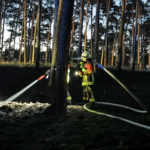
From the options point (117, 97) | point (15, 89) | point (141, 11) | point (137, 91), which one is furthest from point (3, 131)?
point (141, 11)

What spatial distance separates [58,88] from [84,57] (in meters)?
2.88

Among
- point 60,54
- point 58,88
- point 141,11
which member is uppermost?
point 141,11

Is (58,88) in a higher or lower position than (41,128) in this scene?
higher

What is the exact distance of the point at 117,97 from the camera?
10.8 m

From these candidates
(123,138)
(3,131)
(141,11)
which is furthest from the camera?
(141,11)

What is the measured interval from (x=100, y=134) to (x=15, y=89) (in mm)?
7702

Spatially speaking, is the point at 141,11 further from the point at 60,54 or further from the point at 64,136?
the point at 64,136

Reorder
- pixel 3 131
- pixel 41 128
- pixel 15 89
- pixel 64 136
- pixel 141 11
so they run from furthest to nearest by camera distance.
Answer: pixel 141 11
pixel 15 89
pixel 41 128
pixel 3 131
pixel 64 136

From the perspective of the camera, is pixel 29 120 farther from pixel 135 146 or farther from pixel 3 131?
pixel 135 146

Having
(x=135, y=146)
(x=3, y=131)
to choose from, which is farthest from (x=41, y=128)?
(x=135, y=146)

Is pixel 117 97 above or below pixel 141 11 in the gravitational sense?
below

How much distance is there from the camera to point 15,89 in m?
10.6

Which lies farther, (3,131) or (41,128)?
(41,128)

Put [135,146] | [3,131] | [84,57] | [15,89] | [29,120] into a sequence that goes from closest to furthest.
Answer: [135,146]
[3,131]
[29,120]
[84,57]
[15,89]
